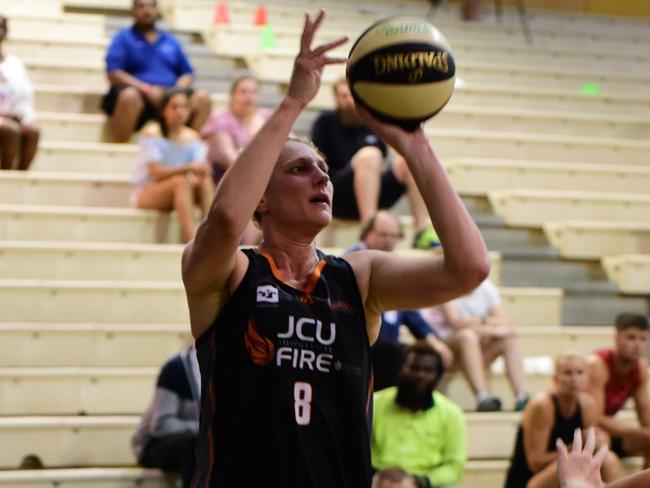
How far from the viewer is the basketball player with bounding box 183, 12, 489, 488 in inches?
105

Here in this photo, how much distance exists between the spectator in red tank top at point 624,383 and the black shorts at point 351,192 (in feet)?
5.60

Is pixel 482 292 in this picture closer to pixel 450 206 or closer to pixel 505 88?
pixel 505 88

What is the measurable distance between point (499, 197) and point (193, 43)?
9.58 ft

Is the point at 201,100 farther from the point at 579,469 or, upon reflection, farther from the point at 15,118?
the point at 579,469

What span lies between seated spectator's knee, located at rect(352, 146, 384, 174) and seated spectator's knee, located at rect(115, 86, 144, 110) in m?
1.48

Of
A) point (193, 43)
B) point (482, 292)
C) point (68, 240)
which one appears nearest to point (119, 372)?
point (68, 240)

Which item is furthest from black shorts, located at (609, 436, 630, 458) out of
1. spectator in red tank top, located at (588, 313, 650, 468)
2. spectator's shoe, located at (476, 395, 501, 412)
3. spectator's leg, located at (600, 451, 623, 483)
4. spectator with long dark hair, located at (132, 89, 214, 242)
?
spectator with long dark hair, located at (132, 89, 214, 242)

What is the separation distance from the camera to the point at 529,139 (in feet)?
30.7

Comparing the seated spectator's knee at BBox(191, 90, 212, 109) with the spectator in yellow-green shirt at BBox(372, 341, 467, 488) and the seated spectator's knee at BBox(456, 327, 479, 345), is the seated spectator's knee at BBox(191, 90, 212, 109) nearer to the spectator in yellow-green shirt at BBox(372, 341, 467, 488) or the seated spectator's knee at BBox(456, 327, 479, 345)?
the seated spectator's knee at BBox(456, 327, 479, 345)

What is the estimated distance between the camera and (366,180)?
24.8 feet

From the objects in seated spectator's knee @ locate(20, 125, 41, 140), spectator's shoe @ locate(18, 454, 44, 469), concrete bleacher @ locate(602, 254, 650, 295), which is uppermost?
seated spectator's knee @ locate(20, 125, 41, 140)

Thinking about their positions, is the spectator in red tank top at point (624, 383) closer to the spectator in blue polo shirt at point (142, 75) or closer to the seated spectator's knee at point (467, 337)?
the seated spectator's knee at point (467, 337)

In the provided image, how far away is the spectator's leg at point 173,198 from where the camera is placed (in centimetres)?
730

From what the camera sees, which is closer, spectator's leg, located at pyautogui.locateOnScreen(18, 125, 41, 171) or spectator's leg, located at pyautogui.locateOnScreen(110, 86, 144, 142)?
spectator's leg, located at pyautogui.locateOnScreen(18, 125, 41, 171)
